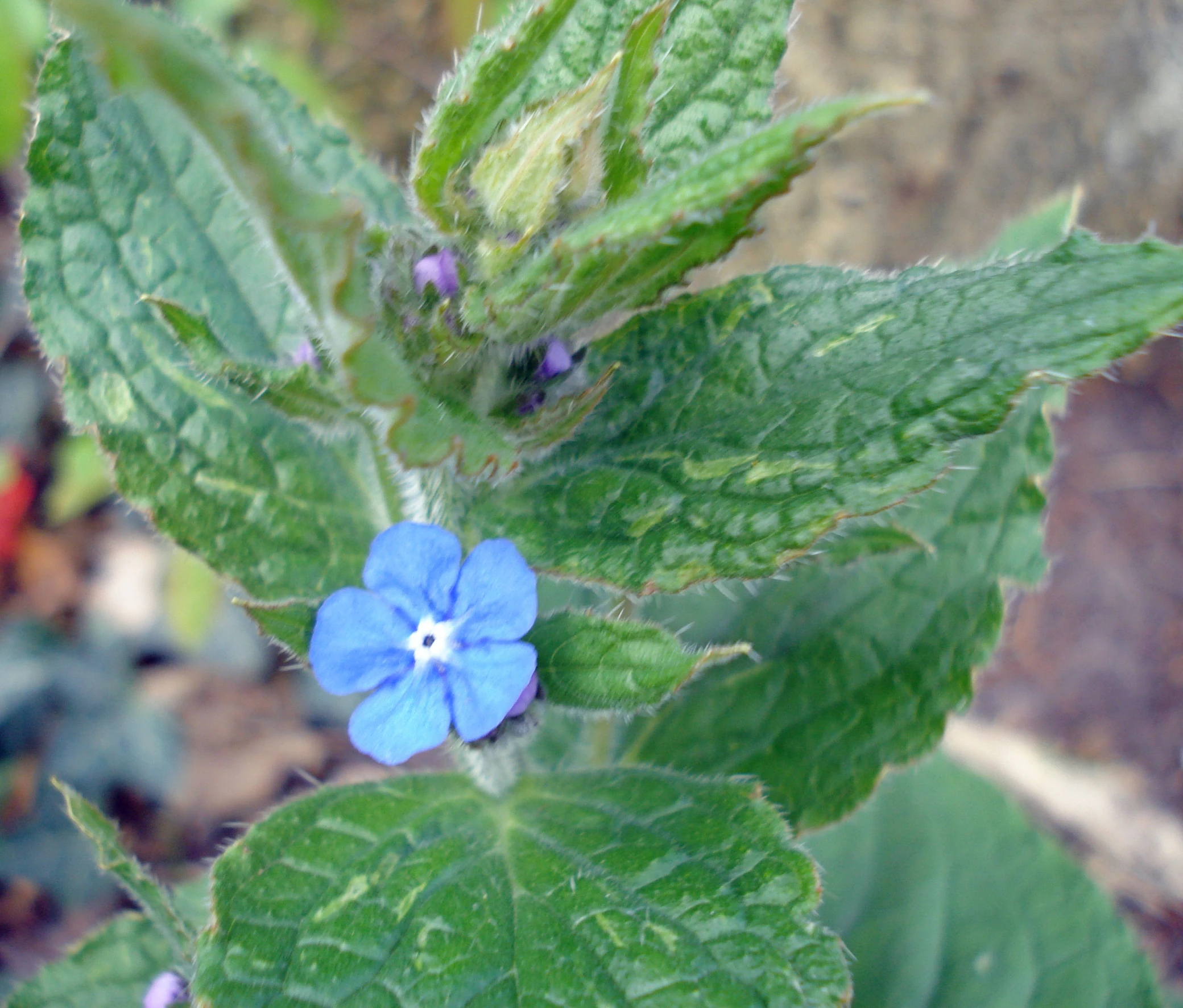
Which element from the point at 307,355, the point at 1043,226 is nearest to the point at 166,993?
the point at 307,355

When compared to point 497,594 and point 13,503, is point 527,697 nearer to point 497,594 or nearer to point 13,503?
point 497,594

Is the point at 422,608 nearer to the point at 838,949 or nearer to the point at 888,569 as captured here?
the point at 838,949

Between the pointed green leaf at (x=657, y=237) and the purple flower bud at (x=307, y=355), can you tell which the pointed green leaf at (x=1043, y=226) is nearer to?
the pointed green leaf at (x=657, y=237)

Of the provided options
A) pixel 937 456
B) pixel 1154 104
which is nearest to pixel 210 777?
pixel 937 456

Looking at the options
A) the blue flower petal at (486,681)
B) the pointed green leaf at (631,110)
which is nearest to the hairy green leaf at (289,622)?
the blue flower petal at (486,681)

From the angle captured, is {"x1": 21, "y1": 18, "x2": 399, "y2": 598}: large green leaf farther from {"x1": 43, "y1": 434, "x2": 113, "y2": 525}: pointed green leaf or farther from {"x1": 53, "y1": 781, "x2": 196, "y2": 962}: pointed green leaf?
{"x1": 43, "y1": 434, "x2": 113, "y2": 525}: pointed green leaf
